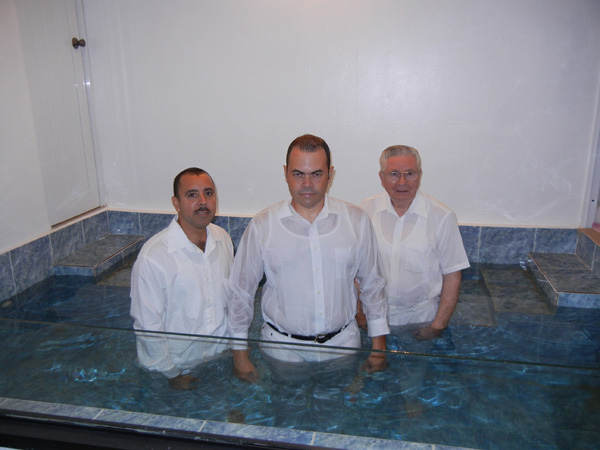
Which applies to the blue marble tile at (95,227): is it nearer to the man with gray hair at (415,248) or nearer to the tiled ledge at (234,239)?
the tiled ledge at (234,239)

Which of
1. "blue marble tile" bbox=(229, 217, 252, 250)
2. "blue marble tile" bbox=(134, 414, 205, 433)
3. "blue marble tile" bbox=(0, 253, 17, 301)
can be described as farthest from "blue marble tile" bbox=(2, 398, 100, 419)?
"blue marble tile" bbox=(229, 217, 252, 250)

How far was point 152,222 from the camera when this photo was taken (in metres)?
4.98

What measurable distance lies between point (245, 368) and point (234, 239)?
3290 millimetres

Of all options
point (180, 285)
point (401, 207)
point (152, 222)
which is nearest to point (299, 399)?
point (180, 285)

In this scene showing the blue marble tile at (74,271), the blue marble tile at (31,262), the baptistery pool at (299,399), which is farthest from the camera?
the blue marble tile at (74,271)

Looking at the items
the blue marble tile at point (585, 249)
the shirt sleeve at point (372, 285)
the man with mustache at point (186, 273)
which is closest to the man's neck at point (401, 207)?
the shirt sleeve at point (372, 285)

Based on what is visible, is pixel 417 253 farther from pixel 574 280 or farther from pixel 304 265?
pixel 574 280

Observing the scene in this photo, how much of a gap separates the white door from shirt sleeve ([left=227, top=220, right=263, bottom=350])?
9.50ft

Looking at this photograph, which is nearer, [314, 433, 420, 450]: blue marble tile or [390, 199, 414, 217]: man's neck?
[314, 433, 420, 450]: blue marble tile

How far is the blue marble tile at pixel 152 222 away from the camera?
493cm

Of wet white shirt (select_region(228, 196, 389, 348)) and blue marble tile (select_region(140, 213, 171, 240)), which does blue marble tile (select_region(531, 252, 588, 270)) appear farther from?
blue marble tile (select_region(140, 213, 171, 240))

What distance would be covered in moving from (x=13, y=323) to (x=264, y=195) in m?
3.13

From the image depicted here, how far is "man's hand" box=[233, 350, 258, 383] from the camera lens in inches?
63.8

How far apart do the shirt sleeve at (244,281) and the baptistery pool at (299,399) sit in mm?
463
